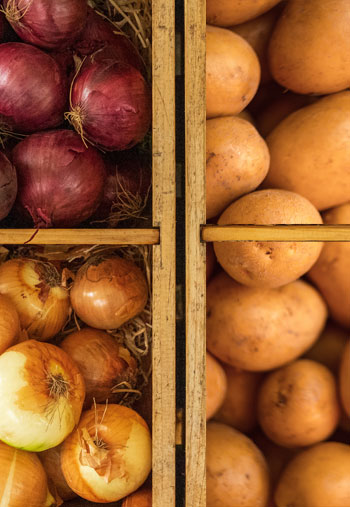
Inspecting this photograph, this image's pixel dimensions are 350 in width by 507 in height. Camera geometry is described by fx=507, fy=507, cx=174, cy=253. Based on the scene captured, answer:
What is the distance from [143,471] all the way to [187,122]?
0.42 m

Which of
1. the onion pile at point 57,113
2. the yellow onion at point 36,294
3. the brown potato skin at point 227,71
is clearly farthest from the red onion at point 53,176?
the brown potato skin at point 227,71

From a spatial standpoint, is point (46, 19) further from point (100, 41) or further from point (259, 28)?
point (259, 28)

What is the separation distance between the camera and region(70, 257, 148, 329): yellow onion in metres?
0.67

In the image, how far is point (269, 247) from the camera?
0.67m

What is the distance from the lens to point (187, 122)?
1.94 ft

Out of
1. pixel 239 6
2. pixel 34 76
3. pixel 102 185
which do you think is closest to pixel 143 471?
pixel 102 185

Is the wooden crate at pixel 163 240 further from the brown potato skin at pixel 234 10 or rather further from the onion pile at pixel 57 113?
the brown potato skin at pixel 234 10

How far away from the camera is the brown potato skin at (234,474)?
72 centimetres

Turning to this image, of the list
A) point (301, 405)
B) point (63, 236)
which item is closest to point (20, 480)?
point (63, 236)

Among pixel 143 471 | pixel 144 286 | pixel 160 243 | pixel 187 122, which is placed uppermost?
pixel 187 122

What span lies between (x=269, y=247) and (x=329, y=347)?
23cm

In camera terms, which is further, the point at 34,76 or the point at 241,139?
the point at 241,139

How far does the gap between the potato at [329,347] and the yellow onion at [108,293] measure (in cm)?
Result: 29

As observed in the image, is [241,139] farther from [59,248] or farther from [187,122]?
[59,248]
